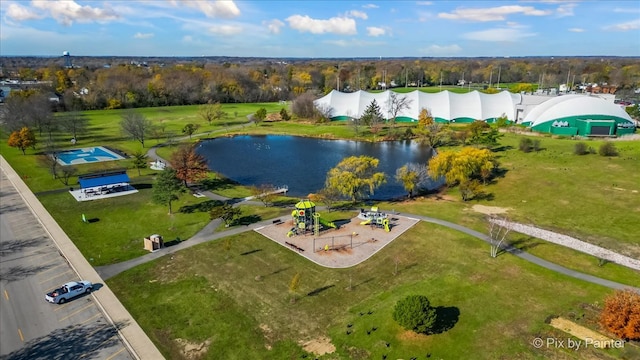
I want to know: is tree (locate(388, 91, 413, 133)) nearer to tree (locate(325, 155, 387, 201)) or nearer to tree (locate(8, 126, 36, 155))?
tree (locate(325, 155, 387, 201))

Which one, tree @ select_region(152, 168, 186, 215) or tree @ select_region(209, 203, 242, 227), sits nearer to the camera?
tree @ select_region(209, 203, 242, 227)

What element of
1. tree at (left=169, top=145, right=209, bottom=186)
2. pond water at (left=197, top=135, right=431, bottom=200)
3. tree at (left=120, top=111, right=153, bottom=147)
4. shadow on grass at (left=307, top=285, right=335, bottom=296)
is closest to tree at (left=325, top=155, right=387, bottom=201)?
pond water at (left=197, top=135, right=431, bottom=200)

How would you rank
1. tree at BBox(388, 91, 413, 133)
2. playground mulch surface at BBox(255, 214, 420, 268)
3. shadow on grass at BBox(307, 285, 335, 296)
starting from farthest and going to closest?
tree at BBox(388, 91, 413, 133), playground mulch surface at BBox(255, 214, 420, 268), shadow on grass at BBox(307, 285, 335, 296)

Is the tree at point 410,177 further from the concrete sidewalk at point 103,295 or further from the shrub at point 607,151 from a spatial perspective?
the concrete sidewalk at point 103,295

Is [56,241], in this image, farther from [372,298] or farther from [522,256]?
[522,256]

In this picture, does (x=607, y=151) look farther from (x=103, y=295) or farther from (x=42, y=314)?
(x=42, y=314)

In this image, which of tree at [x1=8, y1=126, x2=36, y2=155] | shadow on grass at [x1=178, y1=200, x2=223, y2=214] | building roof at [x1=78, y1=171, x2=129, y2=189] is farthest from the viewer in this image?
tree at [x1=8, y1=126, x2=36, y2=155]

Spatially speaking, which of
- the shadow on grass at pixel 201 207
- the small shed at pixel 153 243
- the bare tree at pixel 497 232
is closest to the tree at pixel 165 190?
the shadow on grass at pixel 201 207

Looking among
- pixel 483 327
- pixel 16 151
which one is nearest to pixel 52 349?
→ pixel 483 327
